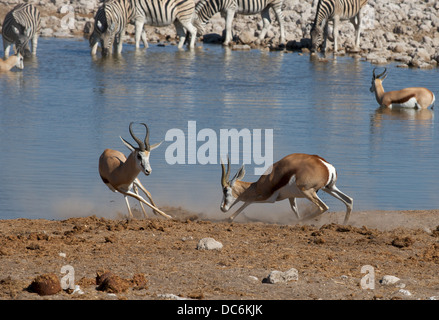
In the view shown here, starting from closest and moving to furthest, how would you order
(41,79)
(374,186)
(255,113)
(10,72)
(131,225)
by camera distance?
(131,225)
(374,186)
(255,113)
(41,79)
(10,72)

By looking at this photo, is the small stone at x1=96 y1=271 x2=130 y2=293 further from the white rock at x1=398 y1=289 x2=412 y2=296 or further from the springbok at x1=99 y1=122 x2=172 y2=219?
the springbok at x1=99 y1=122 x2=172 y2=219

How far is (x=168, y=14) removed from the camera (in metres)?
26.3

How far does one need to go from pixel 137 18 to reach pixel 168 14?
1.08m

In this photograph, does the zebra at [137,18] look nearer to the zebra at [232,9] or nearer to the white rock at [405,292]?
the zebra at [232,9]

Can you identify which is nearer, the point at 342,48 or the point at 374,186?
the point at 374,186

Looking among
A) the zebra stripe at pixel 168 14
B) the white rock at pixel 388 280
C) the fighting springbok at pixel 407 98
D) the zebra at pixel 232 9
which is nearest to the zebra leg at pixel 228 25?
the zebra at pixel 232 9

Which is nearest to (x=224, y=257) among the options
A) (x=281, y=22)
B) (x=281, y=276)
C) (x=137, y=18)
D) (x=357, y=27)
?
(x=281, y=276)

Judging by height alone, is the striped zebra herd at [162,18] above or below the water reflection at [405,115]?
above

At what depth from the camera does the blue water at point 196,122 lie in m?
9.20

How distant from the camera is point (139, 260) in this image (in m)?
6.23

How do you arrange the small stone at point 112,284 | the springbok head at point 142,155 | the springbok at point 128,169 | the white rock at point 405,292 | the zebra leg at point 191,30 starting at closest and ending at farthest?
the small stone at point 112,284
the white rock at point 405,292
the springbok head at point 142,155
the springbok at point 128,169
the zebra leg at point 191,30

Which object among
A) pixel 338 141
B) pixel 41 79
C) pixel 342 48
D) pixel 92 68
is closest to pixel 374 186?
pixel 338 141

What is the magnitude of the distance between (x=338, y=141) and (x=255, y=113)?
2600 mm
